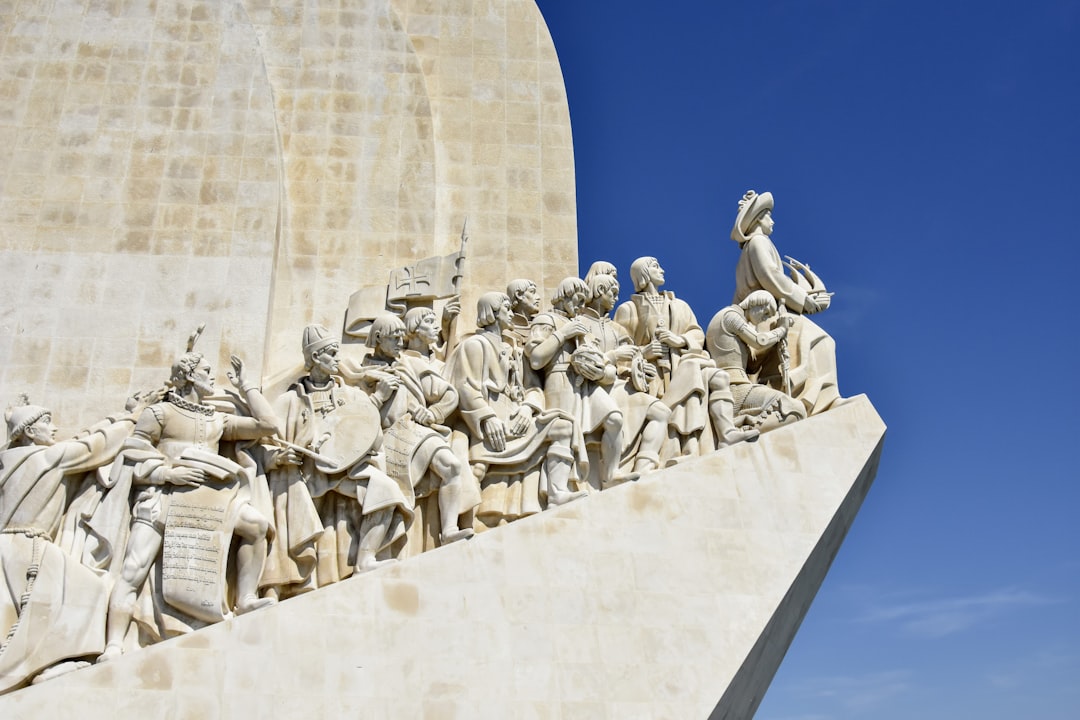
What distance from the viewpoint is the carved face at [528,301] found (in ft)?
31.7

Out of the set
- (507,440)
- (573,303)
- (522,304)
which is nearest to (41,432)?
(507,440)

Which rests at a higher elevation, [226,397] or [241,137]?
[241,137]

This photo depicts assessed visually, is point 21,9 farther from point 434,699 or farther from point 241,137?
point 434,699

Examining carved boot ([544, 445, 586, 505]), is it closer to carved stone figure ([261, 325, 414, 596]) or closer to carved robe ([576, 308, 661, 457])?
carved robe ([576, 308, 661, 457])

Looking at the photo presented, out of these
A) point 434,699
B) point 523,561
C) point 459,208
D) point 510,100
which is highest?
point 510,100

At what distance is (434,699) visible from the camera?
735 centimetres

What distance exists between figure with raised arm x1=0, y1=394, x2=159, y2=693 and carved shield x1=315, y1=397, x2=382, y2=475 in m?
1.41

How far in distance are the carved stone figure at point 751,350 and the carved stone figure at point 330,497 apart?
2775 mm

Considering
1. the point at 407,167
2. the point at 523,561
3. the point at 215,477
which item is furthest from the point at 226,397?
the point at 407,167

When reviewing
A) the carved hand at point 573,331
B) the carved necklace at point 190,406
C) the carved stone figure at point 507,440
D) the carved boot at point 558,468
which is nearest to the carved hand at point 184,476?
the carved necklace at point 190,406

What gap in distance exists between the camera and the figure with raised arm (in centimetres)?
739

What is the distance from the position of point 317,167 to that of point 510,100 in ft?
6.43

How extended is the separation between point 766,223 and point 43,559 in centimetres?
638

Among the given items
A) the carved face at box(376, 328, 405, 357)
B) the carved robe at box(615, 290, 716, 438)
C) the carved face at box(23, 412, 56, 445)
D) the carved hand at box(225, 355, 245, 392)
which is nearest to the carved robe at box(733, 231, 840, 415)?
the carved robe at box(615, 290, 716, 438)
